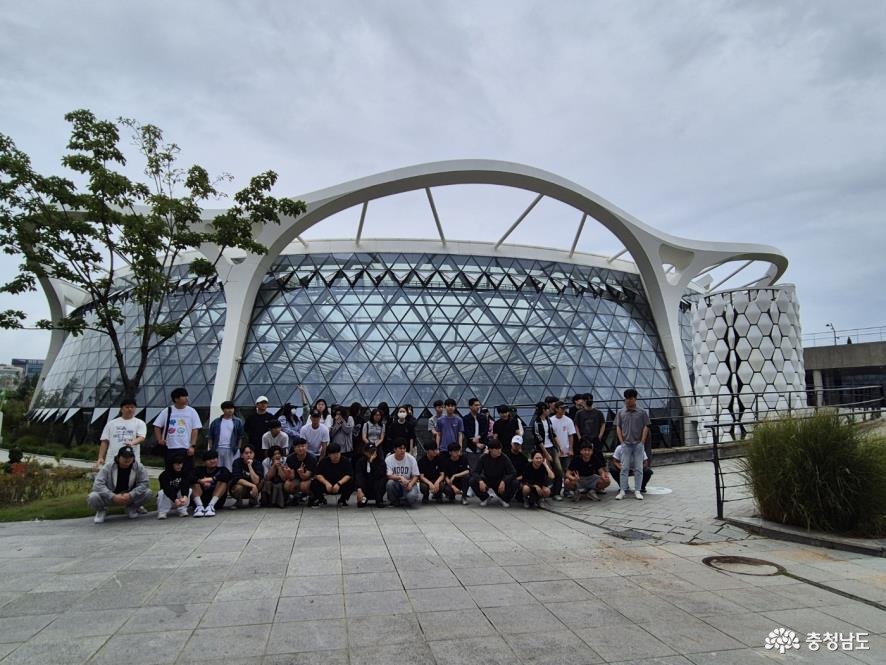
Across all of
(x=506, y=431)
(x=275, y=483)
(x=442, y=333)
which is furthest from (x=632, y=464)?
(x=442, y=333)

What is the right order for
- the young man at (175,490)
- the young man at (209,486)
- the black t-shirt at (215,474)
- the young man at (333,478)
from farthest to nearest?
1. the young man at (333,478)
2. the black t-shirt at (215,474)
3. the young man at (209,486)
4. the young man at (175,490)

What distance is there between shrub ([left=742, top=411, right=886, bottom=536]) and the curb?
171 millimetres

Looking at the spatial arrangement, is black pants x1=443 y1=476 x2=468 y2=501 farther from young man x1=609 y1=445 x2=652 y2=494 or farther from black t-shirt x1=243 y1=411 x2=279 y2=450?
black t-shirt x1=243 y1=411 x2=279 y2=450

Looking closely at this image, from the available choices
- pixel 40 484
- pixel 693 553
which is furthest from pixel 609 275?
pixel 40 484

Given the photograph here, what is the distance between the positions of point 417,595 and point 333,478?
16.4ft

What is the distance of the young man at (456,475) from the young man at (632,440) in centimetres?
291

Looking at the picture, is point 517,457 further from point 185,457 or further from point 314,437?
point 185,457

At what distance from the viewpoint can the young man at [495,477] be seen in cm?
949

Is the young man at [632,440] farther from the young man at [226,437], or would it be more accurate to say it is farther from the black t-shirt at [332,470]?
the young man at [226,437]

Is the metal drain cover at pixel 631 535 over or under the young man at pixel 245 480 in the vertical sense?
under

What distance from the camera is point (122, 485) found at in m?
8.41

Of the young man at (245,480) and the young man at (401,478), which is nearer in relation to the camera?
the young man at (245,480)

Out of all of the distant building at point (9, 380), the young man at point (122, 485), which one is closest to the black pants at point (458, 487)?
the young man at point (122, 485)

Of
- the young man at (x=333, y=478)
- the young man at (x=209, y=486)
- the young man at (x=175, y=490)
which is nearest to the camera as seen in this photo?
the young man at (x=175, y=490)
